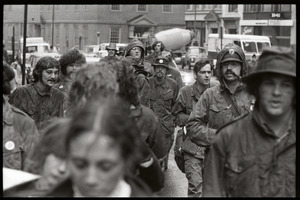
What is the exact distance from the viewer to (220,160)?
393 cm

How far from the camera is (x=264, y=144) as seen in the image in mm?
3822

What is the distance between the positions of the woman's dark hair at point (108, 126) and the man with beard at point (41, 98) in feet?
14.0

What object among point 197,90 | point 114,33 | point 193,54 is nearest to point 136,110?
A: point 197,90

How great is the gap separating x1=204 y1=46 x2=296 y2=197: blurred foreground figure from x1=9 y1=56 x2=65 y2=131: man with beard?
12.4 ft

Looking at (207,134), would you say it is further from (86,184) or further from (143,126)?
(86,184)

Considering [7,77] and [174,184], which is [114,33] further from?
[7,77]

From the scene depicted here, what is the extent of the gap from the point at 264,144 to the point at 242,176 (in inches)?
7.9

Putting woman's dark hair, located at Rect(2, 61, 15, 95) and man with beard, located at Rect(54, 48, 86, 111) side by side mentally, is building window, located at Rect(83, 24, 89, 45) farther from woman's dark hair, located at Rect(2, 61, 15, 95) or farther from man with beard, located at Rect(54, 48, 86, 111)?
woman's dark hair, located at Rect(2, 61, 15, 95)

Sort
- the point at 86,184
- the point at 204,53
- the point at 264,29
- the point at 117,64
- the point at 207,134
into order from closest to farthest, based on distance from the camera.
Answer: the point at 86,184 → the point at 117,64 → the point at 207,134 → the point at 204,53 → the point at 264,29

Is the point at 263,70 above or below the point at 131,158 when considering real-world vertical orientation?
above

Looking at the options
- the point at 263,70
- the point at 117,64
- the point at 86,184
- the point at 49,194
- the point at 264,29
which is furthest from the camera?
the point at 264,29

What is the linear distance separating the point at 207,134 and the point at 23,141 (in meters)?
2.12

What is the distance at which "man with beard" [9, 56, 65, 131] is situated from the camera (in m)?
7.61

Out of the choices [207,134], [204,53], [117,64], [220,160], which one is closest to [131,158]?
[220,160]
